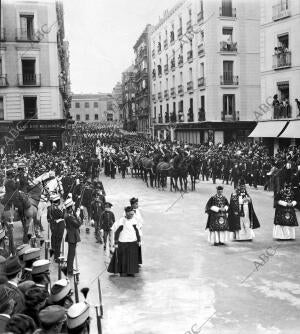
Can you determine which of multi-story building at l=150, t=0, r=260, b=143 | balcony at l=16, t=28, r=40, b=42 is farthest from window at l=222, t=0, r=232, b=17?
balcony at l=16, t=28, r=40, b=42

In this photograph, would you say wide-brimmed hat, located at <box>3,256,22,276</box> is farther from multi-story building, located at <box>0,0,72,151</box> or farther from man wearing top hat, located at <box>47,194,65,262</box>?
multi-story building, located at <box>0,0,72,151</box>

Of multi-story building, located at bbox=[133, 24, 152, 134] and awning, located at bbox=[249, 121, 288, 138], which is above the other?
multi-story building, located at bbox=[133, 24, 152, 134]

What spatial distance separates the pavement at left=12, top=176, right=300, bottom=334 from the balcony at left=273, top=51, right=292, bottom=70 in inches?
558

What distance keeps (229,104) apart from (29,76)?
15760 millimetres

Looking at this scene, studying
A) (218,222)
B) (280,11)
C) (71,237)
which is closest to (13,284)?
(71,237)

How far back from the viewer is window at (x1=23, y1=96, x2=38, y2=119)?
109 feet

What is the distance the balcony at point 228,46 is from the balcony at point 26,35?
14.1m

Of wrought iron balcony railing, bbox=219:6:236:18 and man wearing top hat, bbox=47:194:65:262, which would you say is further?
wrought iron balcony railing, bbox=219:6:236:18

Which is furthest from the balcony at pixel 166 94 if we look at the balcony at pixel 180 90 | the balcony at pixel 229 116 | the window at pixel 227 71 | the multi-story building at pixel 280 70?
the multi-story building at pixel 280 70

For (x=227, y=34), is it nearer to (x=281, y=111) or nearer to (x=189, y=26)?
(x=189, y=26)

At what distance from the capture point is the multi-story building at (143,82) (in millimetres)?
60000

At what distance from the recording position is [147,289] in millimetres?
8961

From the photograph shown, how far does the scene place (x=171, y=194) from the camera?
2106 centimetres

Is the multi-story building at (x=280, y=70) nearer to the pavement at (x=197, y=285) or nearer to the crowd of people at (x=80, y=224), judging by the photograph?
the crowd of people at (x=80, y=224)
